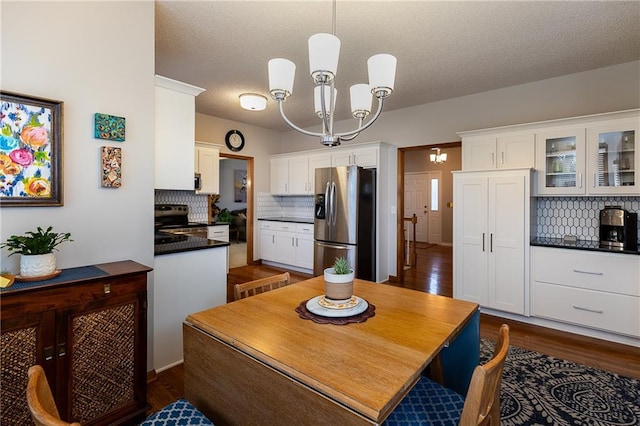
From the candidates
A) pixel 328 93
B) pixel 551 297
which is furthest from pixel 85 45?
pixel 551 297

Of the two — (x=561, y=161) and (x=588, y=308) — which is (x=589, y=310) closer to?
(x=588, y=308)

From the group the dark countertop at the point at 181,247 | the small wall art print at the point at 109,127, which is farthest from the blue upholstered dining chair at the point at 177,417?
the small wall art print at the point at 109,127

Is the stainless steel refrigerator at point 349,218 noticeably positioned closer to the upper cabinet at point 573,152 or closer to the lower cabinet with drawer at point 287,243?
the lower cabinet with drawer at point 287,243

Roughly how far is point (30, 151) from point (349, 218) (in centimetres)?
349

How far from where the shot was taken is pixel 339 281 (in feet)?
5.03

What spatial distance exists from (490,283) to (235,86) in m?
3.85

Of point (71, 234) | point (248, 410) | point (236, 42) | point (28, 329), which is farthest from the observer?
point (236, 42)

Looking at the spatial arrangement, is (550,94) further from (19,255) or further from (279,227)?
(19,255)

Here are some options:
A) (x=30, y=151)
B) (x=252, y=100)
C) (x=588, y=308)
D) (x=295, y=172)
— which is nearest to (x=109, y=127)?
(x=30, y=151)

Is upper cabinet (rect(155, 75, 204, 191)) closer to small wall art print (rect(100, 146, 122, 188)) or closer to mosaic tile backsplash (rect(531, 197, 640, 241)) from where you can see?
small wall art print (rect(100, 146, 122, 188))

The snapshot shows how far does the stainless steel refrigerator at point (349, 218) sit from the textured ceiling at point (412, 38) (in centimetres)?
131

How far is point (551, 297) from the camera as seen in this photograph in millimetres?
3178

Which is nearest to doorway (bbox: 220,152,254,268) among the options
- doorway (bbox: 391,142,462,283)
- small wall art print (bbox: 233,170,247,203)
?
small wall art print (bbox: 233,170,247,203)

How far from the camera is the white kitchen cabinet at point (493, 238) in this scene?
10.9 ft
